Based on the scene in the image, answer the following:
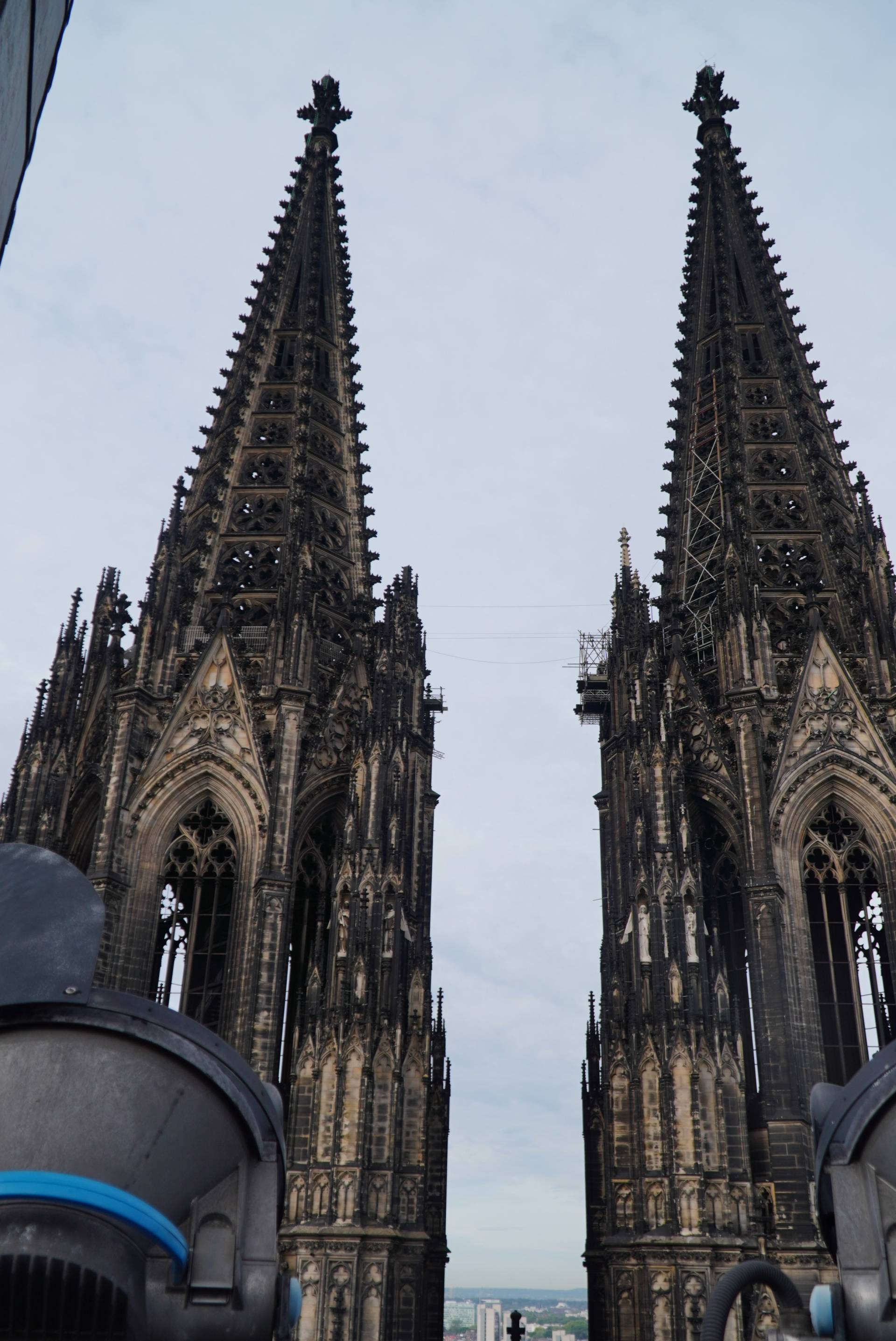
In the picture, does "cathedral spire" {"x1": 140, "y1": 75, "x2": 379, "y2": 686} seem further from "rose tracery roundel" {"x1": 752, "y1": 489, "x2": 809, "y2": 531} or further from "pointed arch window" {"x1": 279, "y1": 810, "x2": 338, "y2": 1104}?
"rose tracery roundel" {"x1": 752, "y1": 489, "x2": 809, "y2": 531}

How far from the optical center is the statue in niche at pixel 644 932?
2909 centimetres

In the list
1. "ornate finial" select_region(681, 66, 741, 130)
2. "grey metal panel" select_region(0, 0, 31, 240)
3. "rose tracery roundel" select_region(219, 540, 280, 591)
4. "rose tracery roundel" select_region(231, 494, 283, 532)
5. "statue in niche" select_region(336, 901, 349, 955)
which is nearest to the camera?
"grey metal panel" select_region(0, 0, 31, 240)

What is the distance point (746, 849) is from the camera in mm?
31641

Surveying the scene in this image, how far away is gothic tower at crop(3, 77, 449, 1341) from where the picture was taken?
27219 mm

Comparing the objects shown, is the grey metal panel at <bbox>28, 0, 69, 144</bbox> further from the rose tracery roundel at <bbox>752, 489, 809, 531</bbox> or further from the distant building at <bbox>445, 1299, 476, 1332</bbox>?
the distant building at <bbox>445, 1299, 476, 1332</bbox>

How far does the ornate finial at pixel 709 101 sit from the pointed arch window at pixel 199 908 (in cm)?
4244

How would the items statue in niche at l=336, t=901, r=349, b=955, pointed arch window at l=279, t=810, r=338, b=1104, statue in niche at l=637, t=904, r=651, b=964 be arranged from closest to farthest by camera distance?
statue in niche at l=637, t=904, r=651, b=964 → statue in niche at l=336, t=901, r=349, b=955 → pointed arch window at l=279, t=810, r=338, b=1104

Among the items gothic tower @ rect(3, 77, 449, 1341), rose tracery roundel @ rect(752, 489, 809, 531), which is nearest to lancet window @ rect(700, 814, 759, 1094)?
gothic tower @ rect(3, 77, 449, 1341)

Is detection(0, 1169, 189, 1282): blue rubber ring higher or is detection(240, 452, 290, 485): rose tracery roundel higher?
detection(240, 452, 290, 485): rose tracery roundel

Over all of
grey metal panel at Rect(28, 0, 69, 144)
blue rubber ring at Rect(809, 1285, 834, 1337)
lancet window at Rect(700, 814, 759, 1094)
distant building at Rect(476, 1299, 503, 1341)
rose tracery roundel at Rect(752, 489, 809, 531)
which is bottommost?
blue rubber ring at Rect(809, 1285, 834, 1337)

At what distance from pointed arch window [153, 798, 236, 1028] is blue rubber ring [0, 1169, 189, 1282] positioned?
25720 mm

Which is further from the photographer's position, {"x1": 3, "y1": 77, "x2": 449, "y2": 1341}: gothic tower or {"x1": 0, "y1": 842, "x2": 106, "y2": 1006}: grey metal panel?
{"x1": 3, "y1": 77, "x2": 449, "y2": 1341}: gothic tower

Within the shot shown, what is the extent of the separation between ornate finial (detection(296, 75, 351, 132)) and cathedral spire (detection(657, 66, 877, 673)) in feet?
59.6

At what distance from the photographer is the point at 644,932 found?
29453 millimetres
